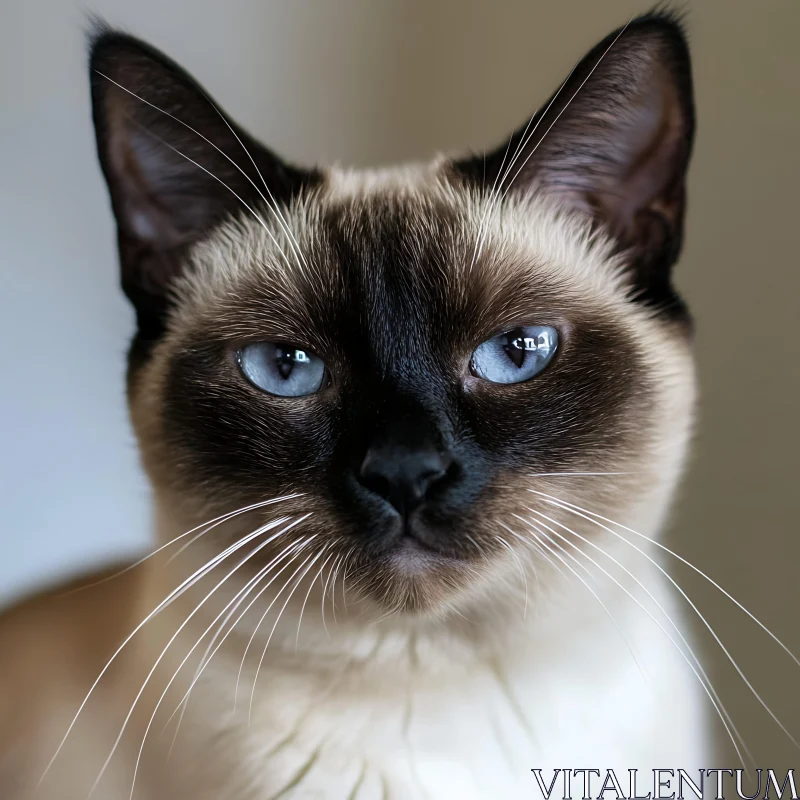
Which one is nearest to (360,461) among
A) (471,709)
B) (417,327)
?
(417,327)

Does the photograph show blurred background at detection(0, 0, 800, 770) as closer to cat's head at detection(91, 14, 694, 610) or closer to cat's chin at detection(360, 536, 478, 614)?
cat's head at detection(91, 14, 694, 610)

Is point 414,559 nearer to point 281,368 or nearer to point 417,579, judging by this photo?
point 417,579

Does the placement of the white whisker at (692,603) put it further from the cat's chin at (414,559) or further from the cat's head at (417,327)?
the cat's chin at (414,559)

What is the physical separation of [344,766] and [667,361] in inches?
22.1

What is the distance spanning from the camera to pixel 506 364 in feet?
2.69

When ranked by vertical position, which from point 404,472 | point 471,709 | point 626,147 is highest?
point 626,147

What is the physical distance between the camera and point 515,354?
0.82 metres

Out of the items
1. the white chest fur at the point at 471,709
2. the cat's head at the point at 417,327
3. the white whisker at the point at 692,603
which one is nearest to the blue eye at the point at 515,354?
the cat's head at the point at 417,327

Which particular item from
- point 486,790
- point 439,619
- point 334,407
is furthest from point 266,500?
point 486,790

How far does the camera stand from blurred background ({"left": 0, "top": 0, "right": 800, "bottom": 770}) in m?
0.83

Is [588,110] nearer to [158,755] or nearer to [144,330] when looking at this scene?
[144,330]

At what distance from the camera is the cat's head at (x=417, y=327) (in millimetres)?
774

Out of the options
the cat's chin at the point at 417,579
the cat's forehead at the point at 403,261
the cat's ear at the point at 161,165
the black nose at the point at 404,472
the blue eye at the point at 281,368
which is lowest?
the cat's chin at the point at 417,579

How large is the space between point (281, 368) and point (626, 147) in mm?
445
